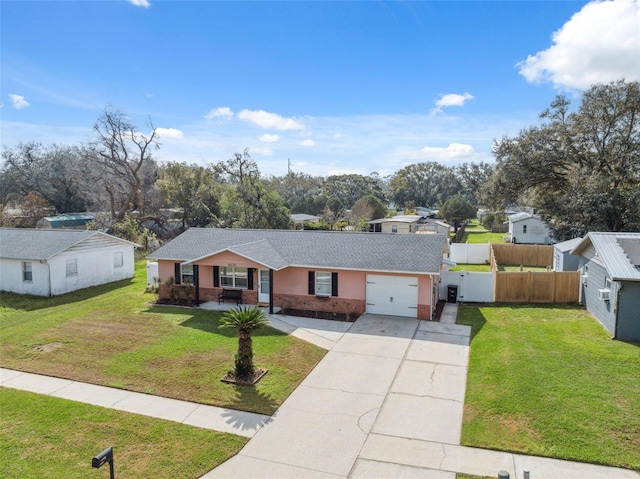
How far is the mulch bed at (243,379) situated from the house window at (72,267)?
15.6m

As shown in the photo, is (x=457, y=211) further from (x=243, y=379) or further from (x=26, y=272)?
(x=243, y=379)

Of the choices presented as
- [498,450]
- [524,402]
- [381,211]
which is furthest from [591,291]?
[381,211]

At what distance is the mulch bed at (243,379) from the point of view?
1118 centimetres

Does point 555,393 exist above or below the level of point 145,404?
above

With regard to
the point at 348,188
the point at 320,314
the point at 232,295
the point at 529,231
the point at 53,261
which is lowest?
the point at 320,314

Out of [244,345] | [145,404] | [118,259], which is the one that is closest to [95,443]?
[145,404]

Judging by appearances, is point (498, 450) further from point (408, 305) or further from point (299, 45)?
point (299, 45)

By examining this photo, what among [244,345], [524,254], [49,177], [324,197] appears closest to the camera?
[244,345]

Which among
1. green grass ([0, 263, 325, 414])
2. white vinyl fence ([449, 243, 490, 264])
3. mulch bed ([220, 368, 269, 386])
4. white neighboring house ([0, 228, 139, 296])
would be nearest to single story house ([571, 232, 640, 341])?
green grass ([0, 263, 325, 414])

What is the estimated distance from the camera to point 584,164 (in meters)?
30.1

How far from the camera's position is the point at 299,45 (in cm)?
2034

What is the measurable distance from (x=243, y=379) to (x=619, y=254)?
13856mm

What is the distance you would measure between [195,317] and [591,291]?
55.0 ft

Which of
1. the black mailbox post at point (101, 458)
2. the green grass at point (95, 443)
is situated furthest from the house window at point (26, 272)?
the black mailbox post at point (101, 458)
